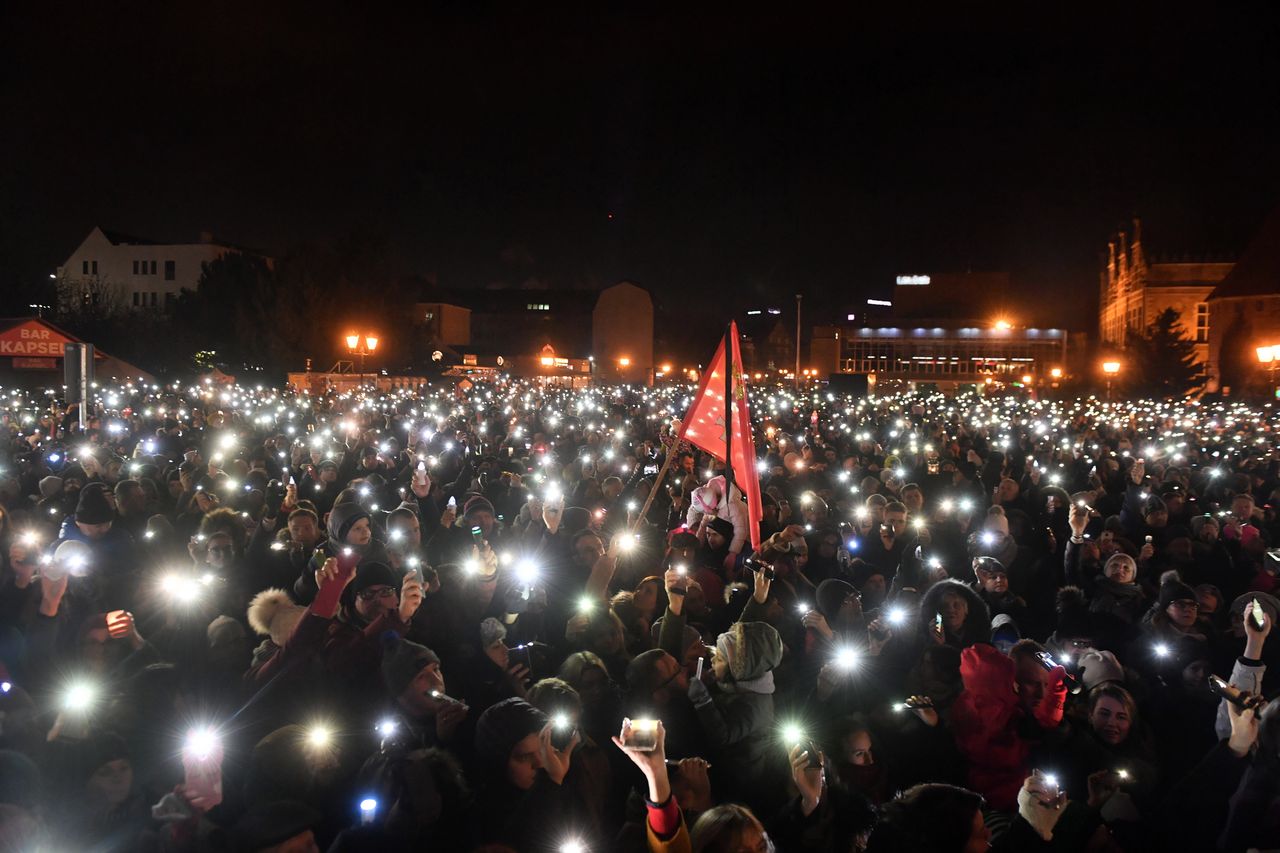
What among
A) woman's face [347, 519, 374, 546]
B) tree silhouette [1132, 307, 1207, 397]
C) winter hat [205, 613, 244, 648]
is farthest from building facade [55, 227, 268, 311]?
winter hat [205, 613, 244, 648]

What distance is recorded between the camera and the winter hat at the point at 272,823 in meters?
3.00

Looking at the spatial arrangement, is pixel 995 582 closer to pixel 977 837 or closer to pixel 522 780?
pixel 977 837

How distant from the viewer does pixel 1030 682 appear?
14.0ft

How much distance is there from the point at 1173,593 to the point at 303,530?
5.63m

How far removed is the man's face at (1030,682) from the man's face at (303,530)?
4.81 metres

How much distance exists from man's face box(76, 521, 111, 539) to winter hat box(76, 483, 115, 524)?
0.07ft

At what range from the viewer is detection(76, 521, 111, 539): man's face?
20.7 ft

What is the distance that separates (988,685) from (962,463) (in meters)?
9.43

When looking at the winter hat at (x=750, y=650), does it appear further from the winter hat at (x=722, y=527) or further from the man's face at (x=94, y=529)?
the man's face at (x=94, y=529)

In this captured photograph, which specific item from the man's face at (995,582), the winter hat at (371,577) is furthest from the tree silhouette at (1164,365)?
the winter hat at (371,577)

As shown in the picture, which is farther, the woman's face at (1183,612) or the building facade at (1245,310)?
the building facade at (1245,310)

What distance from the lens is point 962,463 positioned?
13062 millimetres

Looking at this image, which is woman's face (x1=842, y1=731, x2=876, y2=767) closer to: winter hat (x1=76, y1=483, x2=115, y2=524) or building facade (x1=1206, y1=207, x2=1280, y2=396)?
winter hat (x1=76, y1=483, x2=115, y2=524)

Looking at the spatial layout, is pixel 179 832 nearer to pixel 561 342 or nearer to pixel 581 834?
pixel 581 834
